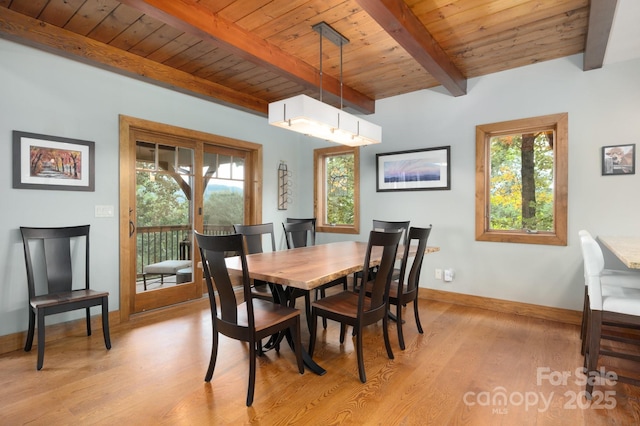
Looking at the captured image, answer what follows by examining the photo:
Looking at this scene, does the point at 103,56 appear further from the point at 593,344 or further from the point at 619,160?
the point at 619,160

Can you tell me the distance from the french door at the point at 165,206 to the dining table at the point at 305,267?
1544 millimetres

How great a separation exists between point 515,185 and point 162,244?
392 cm

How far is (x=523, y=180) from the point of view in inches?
139

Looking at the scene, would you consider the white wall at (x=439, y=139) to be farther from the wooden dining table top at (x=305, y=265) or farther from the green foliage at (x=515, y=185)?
the wooden dining table top at (x=305, y=265)

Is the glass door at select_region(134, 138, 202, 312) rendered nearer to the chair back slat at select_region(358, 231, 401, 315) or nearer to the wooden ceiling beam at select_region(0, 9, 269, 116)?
the wooden ceiling beam at select_region(0, 9, 269, 116)

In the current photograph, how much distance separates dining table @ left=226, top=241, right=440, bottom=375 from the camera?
186cm

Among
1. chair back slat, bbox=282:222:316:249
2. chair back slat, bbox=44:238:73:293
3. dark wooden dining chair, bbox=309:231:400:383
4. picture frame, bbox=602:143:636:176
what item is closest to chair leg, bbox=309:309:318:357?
dark wooden dining chair, bbox=309:231:400:383

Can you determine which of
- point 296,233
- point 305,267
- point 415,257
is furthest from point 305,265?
point 296,233

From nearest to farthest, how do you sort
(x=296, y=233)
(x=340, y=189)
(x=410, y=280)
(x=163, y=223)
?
(x=410, y=280) < (x=163, y=223) < (x=296, y=233) < (x=340, y=189)

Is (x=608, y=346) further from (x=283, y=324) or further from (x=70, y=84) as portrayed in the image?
(x=70, y=84)

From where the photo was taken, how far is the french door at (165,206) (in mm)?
3299

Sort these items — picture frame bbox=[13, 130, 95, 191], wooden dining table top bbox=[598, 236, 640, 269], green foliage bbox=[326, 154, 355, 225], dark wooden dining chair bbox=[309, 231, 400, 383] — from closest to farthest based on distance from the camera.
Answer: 1. wooden dining table top bbox=[598, 236, 640, 269]
2. dark wooden dining chair bbox=[309, 231, 400, 383]
3. picture frame bbox=[13, 130, 95, 191]
4. green foliage bbox=[326, 154, 355, 225]

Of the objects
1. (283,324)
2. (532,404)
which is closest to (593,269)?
(532,404)

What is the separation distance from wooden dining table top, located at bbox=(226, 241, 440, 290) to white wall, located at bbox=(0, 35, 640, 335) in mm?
1164
